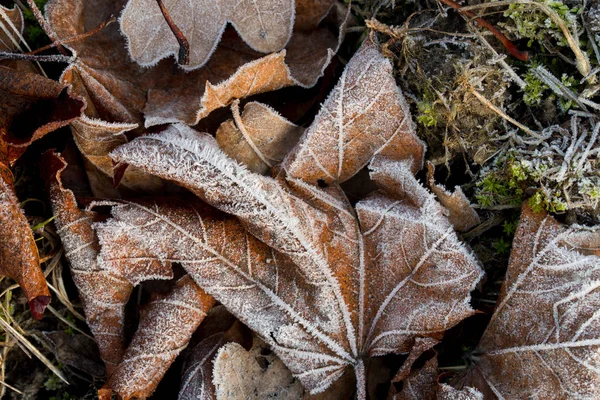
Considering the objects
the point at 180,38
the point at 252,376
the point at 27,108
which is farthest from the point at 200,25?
the point at 252,376

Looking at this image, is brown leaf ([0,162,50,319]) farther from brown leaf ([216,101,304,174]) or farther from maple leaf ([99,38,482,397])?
brown leaf ([216,101,304,174])

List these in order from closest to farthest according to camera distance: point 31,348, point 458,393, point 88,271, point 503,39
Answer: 1. point 458,393
2. point 503,39
3. point 88,271
4. point 31,348

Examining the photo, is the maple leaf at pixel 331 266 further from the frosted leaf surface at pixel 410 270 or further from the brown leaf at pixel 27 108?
the brown leaf at pixel 27 108

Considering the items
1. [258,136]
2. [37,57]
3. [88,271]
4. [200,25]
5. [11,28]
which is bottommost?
Answer: [88,271]

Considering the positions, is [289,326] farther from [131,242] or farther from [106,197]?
[106,197]

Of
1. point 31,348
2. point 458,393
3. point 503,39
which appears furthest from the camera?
point 31,348

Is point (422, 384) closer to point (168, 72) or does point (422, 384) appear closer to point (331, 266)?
point (331, 266)

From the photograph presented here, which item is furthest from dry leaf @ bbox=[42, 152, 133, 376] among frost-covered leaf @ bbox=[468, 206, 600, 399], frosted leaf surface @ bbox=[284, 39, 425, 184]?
frost-covered leaf @ bbox=[468, 206, 600, 399]

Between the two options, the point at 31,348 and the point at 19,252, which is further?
the point at 31,348
